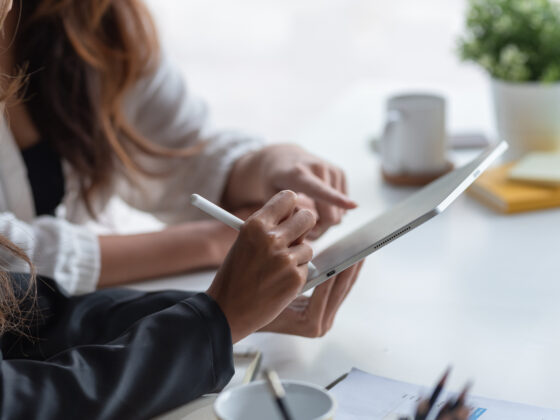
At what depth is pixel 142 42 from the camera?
3.56ft

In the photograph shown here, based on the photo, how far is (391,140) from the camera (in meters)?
1.18

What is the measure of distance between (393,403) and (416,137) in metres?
0.65

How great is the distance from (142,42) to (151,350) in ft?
2.14

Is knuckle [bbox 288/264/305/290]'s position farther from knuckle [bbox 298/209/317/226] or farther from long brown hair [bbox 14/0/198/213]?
long brown hair [bbox 14/0/198/213]

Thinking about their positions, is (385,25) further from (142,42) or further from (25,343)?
(25,343)

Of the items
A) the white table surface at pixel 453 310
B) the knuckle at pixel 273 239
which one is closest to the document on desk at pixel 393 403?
the white table surface at pixel 453 310

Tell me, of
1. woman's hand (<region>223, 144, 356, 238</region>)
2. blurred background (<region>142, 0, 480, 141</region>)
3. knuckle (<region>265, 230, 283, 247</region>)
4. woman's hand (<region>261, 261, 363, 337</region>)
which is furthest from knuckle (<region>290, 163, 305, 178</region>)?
blurred background (<region>142, 0, 480, 141</region>)

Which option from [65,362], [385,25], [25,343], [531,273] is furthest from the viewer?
[385,25]

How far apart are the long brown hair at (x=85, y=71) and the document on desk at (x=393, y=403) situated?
1.96ft

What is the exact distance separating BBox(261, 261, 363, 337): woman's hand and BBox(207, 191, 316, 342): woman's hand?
0.10 meters

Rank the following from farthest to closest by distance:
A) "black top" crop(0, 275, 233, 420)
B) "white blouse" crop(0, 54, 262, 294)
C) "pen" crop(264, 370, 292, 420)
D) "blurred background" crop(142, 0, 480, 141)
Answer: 1. "blurred background" crop(142, 0, 480, 141)
2. "white blouse" crop(0, 54, 262, 294)
3. "black top" crop(0, 275, 233, 420)
4. "pen" crop(264, 370, 292, 420)

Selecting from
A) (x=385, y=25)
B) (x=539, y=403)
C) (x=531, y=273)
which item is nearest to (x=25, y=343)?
(x=539, y=403)

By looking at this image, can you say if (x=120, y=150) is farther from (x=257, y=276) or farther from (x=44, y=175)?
(x=257, y=276)

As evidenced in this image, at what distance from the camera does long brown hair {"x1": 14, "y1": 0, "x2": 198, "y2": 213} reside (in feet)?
3.40
